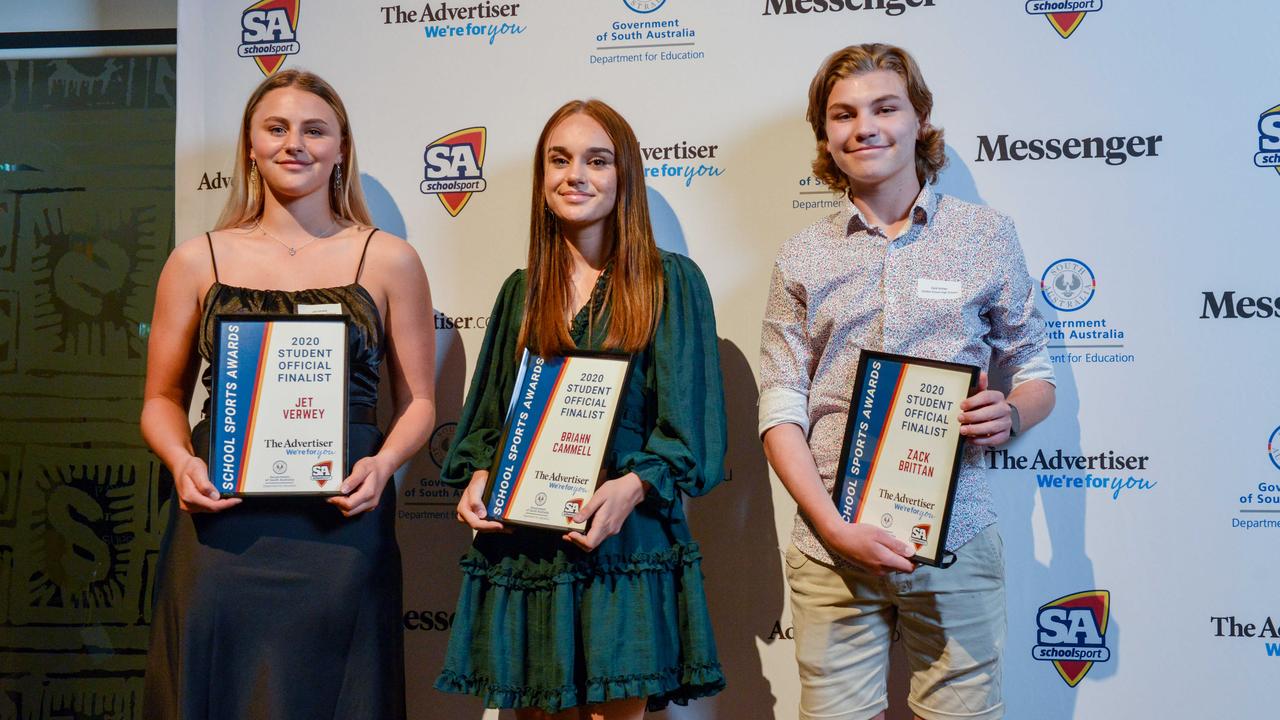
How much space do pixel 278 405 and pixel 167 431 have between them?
348mm

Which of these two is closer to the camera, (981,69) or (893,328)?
(893,328)

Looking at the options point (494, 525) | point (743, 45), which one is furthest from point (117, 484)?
point (743, 45)

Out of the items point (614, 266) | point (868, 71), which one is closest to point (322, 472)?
point (614, 266)

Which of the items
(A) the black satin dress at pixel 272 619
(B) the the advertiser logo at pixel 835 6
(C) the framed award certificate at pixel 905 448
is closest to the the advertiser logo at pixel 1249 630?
(C) the framed award certificate at pixel 905 448

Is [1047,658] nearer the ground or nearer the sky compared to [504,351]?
nearer the ground

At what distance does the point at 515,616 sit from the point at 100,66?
2552mm

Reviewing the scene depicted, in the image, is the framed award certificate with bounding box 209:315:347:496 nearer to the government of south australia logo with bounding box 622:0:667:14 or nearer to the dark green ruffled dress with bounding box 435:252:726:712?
the dark green ruffled dress with bounding box 435:252:726:712

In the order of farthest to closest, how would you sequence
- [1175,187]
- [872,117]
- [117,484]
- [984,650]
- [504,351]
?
[117,484] < [1175,187] < [504,351] < [872,117] < [984,650]

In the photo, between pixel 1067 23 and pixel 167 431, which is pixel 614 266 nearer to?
pixel 167 431

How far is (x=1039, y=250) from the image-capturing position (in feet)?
8.39

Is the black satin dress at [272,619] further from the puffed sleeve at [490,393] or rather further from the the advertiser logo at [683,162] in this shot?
the the advertiser logo at [683,162]

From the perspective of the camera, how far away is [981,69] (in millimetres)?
2590

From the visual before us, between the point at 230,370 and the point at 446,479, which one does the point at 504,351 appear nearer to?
the point at 446,479

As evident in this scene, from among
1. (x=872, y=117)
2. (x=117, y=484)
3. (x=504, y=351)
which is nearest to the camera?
(x=872, y=117)
